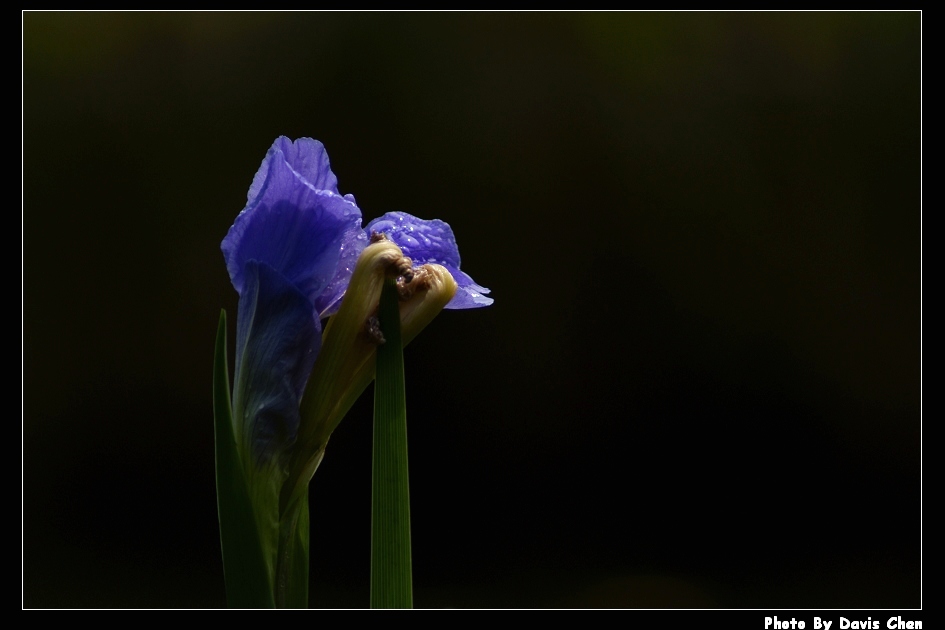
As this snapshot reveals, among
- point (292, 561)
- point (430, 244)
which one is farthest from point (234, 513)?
point (430, 244)

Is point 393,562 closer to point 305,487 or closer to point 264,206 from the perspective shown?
point 305,487

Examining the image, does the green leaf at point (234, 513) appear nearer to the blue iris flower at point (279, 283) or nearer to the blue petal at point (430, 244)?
the blue iris flower at point (279, 283)

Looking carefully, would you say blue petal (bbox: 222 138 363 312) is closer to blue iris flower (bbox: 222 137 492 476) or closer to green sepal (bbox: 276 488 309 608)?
blue iris flower (bbox: 222 137 492 476)

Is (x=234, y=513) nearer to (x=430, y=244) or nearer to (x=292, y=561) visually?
(x=292, y=561)

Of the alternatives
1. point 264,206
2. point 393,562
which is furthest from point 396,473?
point 264,206

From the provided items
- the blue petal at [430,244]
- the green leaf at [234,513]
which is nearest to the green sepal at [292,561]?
the green leaf at [234,513]
